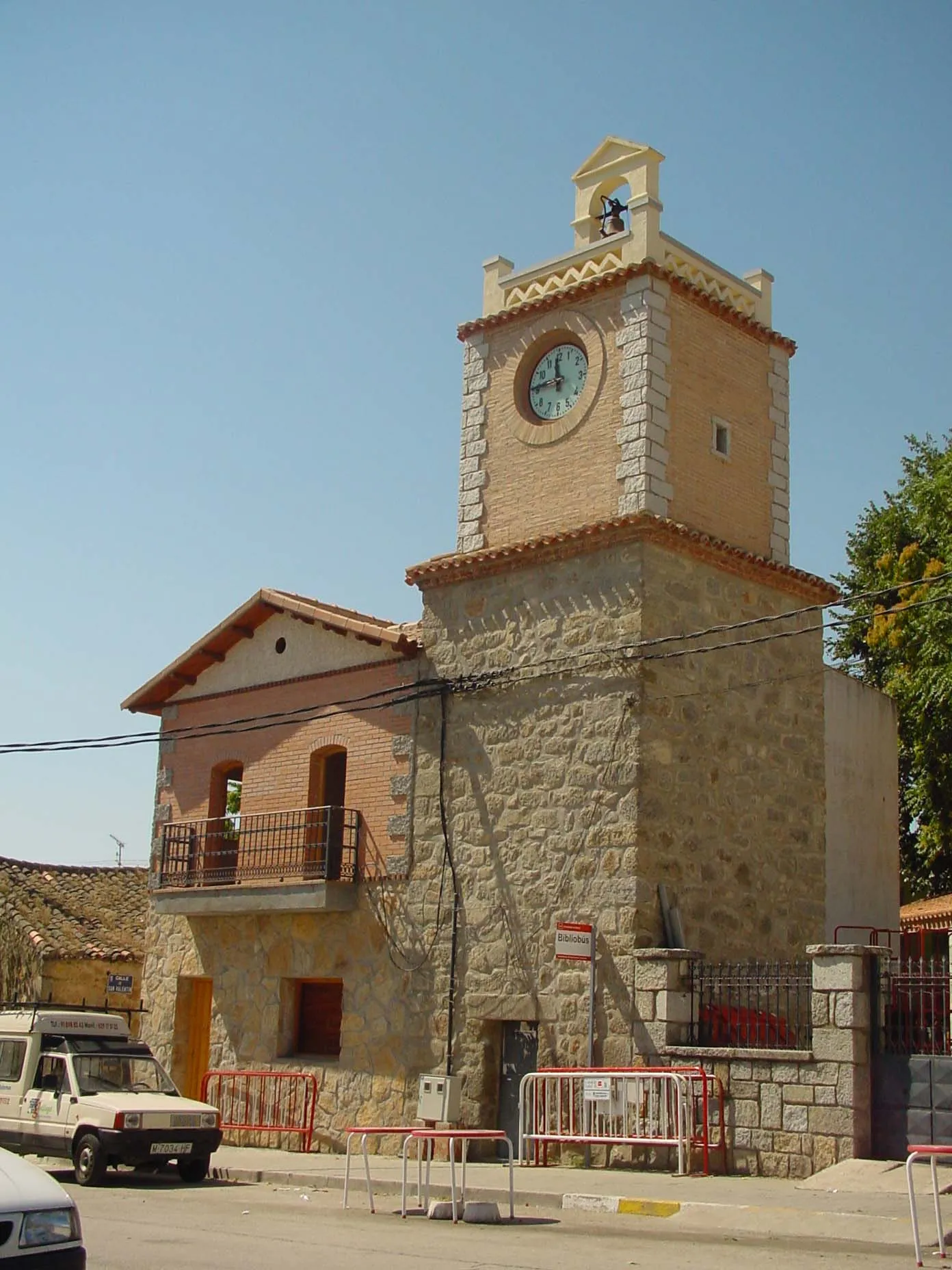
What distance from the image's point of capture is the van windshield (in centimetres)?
1589

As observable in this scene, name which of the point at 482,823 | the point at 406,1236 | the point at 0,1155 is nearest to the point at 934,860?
the point at 482,823

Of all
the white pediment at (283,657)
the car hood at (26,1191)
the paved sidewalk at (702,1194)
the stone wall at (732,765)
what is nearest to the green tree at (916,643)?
the stone wall at (732,765)

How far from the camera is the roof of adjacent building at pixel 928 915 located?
2720 cm

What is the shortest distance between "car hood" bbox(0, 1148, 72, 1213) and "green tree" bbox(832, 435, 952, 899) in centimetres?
2062

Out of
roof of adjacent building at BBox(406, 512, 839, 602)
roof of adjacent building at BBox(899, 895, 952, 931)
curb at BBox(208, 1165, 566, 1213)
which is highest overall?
roof of adjacent building at BBox(406, 512, 839, 602)

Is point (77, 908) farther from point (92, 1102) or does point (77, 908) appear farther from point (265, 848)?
point (92, 1102)

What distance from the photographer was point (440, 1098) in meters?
17.5

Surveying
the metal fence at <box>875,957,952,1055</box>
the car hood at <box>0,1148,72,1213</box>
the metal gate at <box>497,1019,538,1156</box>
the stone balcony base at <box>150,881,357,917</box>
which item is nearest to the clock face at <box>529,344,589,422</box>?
the stone balcony base at <box>150,881,357,917</box>

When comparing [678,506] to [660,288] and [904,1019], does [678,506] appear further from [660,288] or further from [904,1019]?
[904,1019]

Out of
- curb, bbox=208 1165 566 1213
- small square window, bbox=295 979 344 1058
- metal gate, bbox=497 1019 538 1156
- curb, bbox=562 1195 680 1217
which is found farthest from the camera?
small square window, bbox=295 979 344 1058

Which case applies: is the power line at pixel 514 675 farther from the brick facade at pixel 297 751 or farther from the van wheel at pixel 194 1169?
the van wheel at pixel 194 1169

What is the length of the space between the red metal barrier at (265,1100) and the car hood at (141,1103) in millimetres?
3677

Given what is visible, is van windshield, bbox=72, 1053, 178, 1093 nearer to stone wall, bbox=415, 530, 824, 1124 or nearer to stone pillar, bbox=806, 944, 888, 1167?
stone wall, bbox=415, 530, 824, 1124

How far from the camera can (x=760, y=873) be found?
61.5ft
